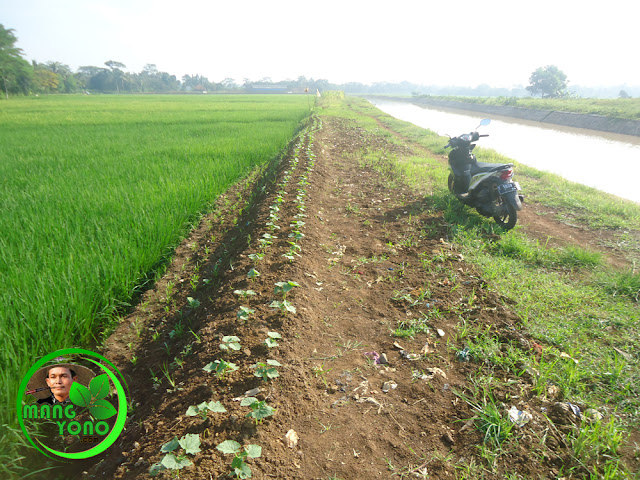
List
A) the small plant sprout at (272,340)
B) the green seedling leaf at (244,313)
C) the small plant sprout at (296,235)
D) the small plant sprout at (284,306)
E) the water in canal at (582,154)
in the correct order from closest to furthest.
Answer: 1. the small plant sprout at (272,340)
2. the green seedling leaf at (244,313)
3. the small plant sprout at (284,306)
4. the small plant sprout at (296,235)
5. the water in canal at (582,154)

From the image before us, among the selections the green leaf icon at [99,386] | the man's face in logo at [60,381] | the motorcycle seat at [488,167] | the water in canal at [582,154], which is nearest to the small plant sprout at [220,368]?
the green leaf icon at [99,386]

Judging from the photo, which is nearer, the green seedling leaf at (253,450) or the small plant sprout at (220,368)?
the green seedling leaf at (253,450)

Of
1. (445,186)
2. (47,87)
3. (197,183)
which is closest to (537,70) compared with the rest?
(445,186)

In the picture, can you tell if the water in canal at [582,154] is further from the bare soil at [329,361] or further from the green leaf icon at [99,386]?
the green leaf icon at [99,386]

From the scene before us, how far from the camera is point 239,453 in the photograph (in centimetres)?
166

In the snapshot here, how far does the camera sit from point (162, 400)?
7.13ft

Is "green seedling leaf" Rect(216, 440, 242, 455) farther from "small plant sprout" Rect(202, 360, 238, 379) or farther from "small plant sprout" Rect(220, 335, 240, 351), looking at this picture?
"small plant sprout" Rect(220, 335, 240, 351)

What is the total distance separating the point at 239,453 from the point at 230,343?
0.80 meters

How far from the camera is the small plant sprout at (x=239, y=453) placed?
158 centimetres

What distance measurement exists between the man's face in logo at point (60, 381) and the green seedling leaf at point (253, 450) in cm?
94

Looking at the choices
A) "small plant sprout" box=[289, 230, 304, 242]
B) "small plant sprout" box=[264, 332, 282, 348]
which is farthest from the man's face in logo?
"small plant sprout" box=[289, 230, 304, 242]

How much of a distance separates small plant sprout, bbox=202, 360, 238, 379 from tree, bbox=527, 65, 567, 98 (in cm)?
7395

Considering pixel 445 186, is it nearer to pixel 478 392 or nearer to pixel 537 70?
pixel 478 392

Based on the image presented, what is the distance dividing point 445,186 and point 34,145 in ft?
37.5
